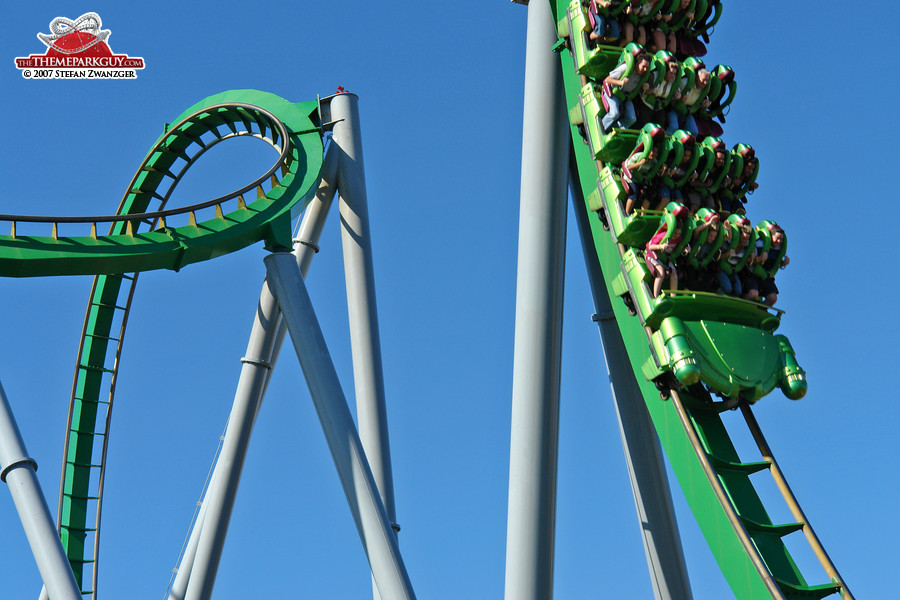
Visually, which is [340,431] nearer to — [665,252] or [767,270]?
[665,252]

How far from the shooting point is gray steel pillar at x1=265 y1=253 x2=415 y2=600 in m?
9.45

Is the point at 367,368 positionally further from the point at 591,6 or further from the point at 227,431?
the point at 591,6

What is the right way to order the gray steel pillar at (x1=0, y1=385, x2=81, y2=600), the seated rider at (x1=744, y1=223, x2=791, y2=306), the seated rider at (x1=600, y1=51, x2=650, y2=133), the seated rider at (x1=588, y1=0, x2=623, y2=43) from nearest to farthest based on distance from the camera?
the gray steel pillar at (x1=0, y1=385, x2=81, y2=600) → the seated rider at (x1=744, y1=223, x2=791, y2=306) → the seated rider at (x1=600, y1=51, x2=650, y2=133) → the seated rider at (x1=588, y1=0, x2=623, y2=43)

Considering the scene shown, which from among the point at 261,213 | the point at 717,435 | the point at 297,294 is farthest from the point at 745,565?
the point at 261,213

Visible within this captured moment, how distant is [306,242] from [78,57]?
5.17 meters

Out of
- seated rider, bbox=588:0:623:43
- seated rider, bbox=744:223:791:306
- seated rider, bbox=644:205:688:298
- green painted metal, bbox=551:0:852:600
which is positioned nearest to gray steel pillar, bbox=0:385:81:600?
green painted metal, bbox=551:0:852:600

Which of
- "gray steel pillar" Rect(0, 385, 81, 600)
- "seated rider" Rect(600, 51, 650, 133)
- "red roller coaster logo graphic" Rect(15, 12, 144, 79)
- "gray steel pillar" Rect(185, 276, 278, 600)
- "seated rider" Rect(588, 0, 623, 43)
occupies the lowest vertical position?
"gray steel pillar" Rect(0, 385, 81, 600)

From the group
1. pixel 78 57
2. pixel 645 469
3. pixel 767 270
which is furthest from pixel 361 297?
pixel 78 57

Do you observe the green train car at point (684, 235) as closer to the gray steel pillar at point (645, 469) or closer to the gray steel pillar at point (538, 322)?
the gray steel pillar at point (538, 322)

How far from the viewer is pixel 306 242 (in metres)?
12.7

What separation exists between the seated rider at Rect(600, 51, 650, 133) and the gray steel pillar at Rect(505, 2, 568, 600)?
861 mm

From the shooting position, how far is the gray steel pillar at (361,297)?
447 inches

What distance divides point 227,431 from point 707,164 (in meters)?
5.37

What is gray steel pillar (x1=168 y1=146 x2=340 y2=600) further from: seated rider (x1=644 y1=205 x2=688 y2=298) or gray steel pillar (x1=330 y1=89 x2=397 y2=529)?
seated rider (x1=644 y1=205 x2=688 y2=298)
